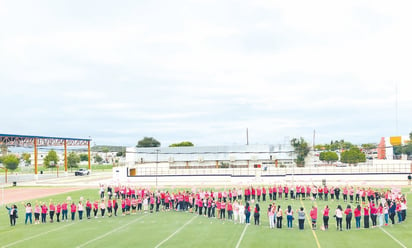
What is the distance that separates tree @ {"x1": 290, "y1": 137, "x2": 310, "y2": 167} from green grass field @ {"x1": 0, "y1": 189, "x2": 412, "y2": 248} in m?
49.1

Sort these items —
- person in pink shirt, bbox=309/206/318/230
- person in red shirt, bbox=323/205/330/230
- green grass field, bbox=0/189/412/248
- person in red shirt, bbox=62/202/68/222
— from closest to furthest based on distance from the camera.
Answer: green grass field, bbox=0/189/412/248 → person in red shirt, bbox=323/205/330/230 → person in pink shirt, bbox=309/206/318/230 → person in red shirt, bbox=62/202/68/222

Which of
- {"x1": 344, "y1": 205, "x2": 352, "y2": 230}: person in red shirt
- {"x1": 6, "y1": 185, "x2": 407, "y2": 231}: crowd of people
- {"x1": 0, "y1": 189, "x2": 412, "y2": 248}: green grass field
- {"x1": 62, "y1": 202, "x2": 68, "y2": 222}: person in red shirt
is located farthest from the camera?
{"x1": 62, "y1": 202, "x2": 68, "y2": 222}: person in red shirt

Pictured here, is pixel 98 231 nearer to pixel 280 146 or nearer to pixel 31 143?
pixel 31 143

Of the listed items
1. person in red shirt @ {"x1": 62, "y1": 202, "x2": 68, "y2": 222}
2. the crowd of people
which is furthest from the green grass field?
person in red shirt @ {"x1": 62, "y1": 202, "x2": 68, "y2": 222}

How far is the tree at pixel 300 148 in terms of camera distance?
7306 cm

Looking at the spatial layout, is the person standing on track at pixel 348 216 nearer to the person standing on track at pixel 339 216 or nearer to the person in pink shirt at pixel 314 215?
the person standing on track at pixel 339 216

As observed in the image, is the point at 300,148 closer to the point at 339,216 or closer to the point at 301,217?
the point at 339,216

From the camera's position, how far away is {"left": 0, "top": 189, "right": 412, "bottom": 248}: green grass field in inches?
690

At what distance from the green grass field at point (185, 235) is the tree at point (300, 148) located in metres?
49.1

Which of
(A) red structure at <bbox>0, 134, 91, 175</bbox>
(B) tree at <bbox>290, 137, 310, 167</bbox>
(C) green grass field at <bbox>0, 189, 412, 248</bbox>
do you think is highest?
(A) red structure at <bbox>0, 134, 91, 175</bbox>

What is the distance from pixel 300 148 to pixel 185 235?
5696 centimetres

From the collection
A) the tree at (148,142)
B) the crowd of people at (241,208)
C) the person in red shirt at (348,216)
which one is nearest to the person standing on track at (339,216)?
the crowd of people at (241,208)

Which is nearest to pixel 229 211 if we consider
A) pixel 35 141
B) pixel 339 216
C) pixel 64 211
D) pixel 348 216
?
pixel 339 216

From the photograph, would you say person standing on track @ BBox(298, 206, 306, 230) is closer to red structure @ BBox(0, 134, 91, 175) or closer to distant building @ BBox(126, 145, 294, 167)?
distant building @ BBox(126, 145, 294, 167)
